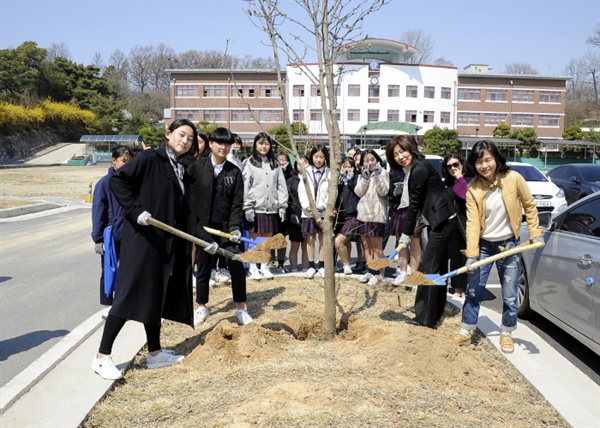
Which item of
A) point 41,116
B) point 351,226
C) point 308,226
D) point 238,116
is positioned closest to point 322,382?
point 351,226

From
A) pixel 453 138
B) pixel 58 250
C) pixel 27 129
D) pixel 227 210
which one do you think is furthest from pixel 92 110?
pixel 227 210

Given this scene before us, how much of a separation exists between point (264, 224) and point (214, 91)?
6402 centimetres

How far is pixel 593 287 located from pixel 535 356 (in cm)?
78

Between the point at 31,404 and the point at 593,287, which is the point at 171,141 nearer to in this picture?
the point at 31,404

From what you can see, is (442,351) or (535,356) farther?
(535,356)

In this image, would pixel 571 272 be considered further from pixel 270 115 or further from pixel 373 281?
pixel 270 115

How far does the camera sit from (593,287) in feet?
14.6

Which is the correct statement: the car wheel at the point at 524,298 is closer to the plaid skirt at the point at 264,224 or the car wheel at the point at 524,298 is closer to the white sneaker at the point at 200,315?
the plaid skirt at the point at 264,224

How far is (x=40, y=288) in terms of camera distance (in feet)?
26.3

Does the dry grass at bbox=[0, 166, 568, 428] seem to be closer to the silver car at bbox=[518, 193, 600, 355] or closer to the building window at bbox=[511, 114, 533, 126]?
the silver car at bbox=[518, 193, 600, 355]

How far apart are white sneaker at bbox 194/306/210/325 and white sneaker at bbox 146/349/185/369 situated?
1032 mm

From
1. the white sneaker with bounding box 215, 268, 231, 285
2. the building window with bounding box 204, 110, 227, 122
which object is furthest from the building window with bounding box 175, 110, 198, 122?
the white sneaker with bounding box 215, 268, 231, 285

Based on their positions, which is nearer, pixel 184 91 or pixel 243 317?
pixel 243 317

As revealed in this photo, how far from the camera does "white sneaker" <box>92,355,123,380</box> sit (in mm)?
4219
